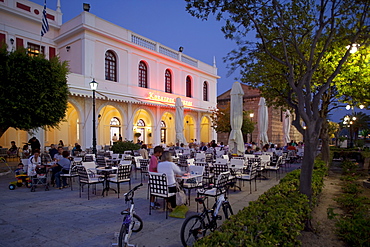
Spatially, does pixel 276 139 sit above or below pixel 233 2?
below

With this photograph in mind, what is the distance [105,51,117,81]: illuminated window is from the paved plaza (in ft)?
43.0

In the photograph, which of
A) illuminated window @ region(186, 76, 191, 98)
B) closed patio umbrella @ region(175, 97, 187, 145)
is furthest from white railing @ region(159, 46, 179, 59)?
closed patio umbrella @ region(175, 97, 187, 145)

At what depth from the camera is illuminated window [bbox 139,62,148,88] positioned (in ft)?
71.7

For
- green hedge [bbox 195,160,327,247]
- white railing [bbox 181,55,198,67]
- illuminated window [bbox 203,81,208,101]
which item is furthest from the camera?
illuminated window [bbox 203,81,208,101]

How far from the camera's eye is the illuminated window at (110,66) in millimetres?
19000

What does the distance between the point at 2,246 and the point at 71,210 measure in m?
1.80

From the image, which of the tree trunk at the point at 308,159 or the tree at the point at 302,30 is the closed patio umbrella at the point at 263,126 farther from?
the tree trunk at the point at 308,159

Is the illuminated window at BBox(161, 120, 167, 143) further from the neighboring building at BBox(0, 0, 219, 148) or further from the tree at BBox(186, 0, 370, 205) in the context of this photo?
the tree at BBox(186, 0, 370, 205)

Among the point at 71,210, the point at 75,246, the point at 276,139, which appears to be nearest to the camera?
the point at 75,246

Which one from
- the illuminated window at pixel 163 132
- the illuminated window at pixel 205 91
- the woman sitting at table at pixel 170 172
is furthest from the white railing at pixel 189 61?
the woman sitting at table at pixel 170 172

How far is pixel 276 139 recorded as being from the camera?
27703 millimetres

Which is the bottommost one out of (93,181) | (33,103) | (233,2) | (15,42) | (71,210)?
(71,210)

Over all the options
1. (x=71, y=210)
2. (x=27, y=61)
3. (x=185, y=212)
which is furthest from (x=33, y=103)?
(x=185, y=212)

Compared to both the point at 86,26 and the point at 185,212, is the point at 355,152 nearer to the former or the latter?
the point at 185,212
